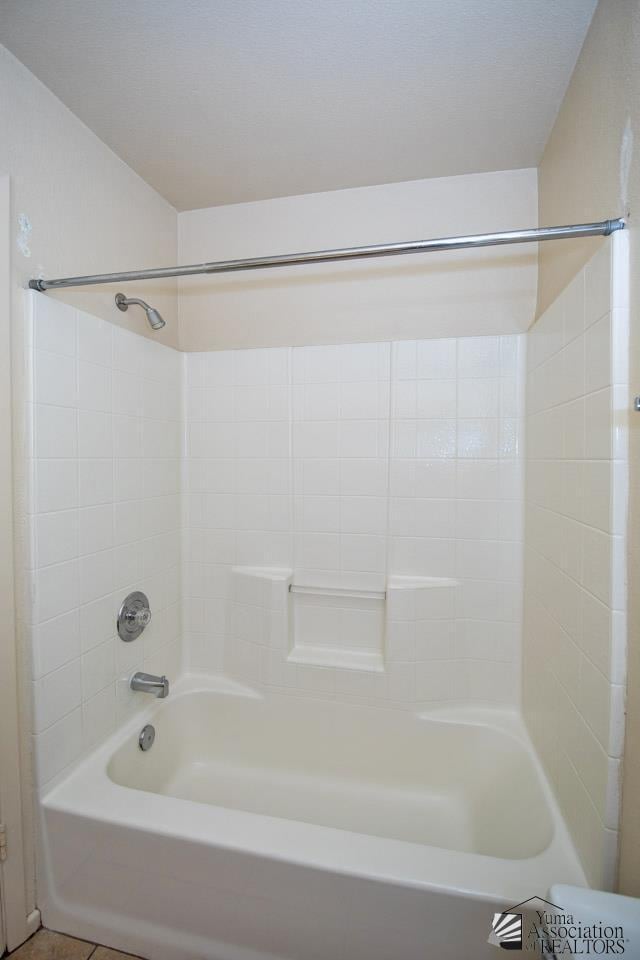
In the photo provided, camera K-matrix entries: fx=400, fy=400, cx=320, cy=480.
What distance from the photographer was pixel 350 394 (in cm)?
163

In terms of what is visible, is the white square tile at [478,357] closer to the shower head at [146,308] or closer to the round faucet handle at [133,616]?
the shower head at [146,308]

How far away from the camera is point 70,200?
4.05 feet

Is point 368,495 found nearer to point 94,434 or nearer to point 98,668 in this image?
point 94,434

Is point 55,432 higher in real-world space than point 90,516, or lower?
higher

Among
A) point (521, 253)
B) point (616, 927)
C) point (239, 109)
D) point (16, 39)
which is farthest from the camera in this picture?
point (521, 253)

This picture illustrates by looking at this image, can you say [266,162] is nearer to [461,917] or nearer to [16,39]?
[16,39]

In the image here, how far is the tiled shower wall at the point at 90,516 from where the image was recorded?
3.66 ft

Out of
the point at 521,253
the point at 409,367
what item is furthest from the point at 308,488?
the point at 521,253

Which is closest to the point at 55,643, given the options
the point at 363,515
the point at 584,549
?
A: the point at 363,515

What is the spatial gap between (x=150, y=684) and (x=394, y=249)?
1620mm

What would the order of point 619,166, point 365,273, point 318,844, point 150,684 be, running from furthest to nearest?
point 365,273 → point 150,684 → point 318,844 → point 619,166

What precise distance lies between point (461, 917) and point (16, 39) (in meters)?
2.37

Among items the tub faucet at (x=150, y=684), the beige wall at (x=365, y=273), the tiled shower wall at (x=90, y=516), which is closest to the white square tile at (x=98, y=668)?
the tiled shower wall at (x=90, y=516)

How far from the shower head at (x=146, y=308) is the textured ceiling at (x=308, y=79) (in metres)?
0.52
